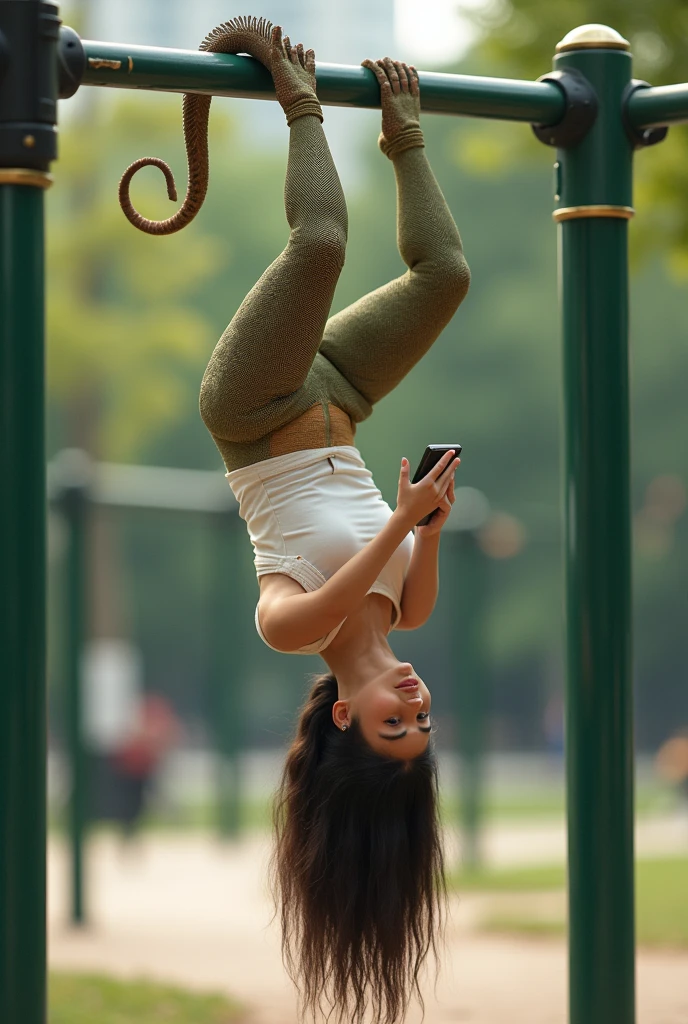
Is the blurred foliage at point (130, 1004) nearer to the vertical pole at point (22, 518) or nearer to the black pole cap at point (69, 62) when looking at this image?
the vertical pole at point (22, 518)

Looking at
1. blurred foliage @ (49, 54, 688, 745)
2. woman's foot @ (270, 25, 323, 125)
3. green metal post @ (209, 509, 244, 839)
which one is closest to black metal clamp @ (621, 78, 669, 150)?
woman's foot @ (270, 25, 323, 125)

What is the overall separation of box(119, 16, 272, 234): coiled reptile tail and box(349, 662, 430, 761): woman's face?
1.05 m

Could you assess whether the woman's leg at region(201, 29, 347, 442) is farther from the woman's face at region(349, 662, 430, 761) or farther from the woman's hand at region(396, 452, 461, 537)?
the woman's face at region(349, 662, 430, 761)

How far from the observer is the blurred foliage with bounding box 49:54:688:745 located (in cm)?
2489

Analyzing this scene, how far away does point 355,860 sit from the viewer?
3004 millimetres

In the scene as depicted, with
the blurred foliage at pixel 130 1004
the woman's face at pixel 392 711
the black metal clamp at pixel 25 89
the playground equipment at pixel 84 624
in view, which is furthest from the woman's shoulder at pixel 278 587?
the playground equipment at pixel 84 624

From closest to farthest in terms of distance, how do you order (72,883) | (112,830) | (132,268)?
(72,883)
(112,830)
(132,268)

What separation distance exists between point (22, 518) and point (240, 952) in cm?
551

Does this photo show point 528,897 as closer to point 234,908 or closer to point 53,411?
point 234,908

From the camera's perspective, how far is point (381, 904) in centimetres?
303

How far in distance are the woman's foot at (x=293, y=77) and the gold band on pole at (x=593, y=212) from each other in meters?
0.83

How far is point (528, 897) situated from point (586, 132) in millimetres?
Answer: 6621

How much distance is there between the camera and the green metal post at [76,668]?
8.46m

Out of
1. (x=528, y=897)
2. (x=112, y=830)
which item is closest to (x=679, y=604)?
(x=112, y=830)
